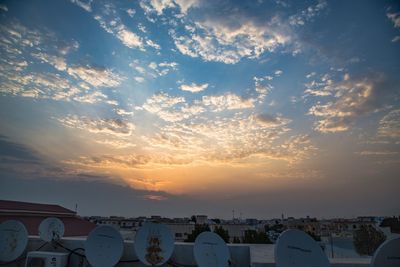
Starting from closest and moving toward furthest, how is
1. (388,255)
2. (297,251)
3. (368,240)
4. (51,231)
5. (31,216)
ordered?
1. (388,255)
2. (297,251)
3. (51,231)
4. (31,216)
5. (368,240)

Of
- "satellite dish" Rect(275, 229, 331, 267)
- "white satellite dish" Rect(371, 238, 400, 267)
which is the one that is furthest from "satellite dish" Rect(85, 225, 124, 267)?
"white satellite dish" Rect(371, 238, 400, 267)

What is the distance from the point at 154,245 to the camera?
4922 millimetres

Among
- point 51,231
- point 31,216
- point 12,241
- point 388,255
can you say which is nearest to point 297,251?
point 388,255

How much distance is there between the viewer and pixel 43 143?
10656mm

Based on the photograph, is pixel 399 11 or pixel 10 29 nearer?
pixel 399 11

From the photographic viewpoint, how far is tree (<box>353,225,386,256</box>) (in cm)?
1831

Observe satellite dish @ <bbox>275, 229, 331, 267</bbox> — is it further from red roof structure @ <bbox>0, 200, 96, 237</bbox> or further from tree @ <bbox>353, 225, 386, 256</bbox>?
tree @ <bbox>353, 225, 386, 256</bbox>

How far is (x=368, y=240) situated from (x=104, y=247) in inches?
834

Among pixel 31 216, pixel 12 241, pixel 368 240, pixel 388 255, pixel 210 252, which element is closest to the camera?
pixel 388 255

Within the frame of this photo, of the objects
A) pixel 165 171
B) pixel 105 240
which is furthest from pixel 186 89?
pixel 105 240

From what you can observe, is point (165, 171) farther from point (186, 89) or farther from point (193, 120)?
point (186, 89)

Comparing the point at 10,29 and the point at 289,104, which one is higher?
the point at 10,29

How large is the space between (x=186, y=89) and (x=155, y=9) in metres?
3.03

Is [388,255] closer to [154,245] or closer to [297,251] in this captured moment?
[297,251]
